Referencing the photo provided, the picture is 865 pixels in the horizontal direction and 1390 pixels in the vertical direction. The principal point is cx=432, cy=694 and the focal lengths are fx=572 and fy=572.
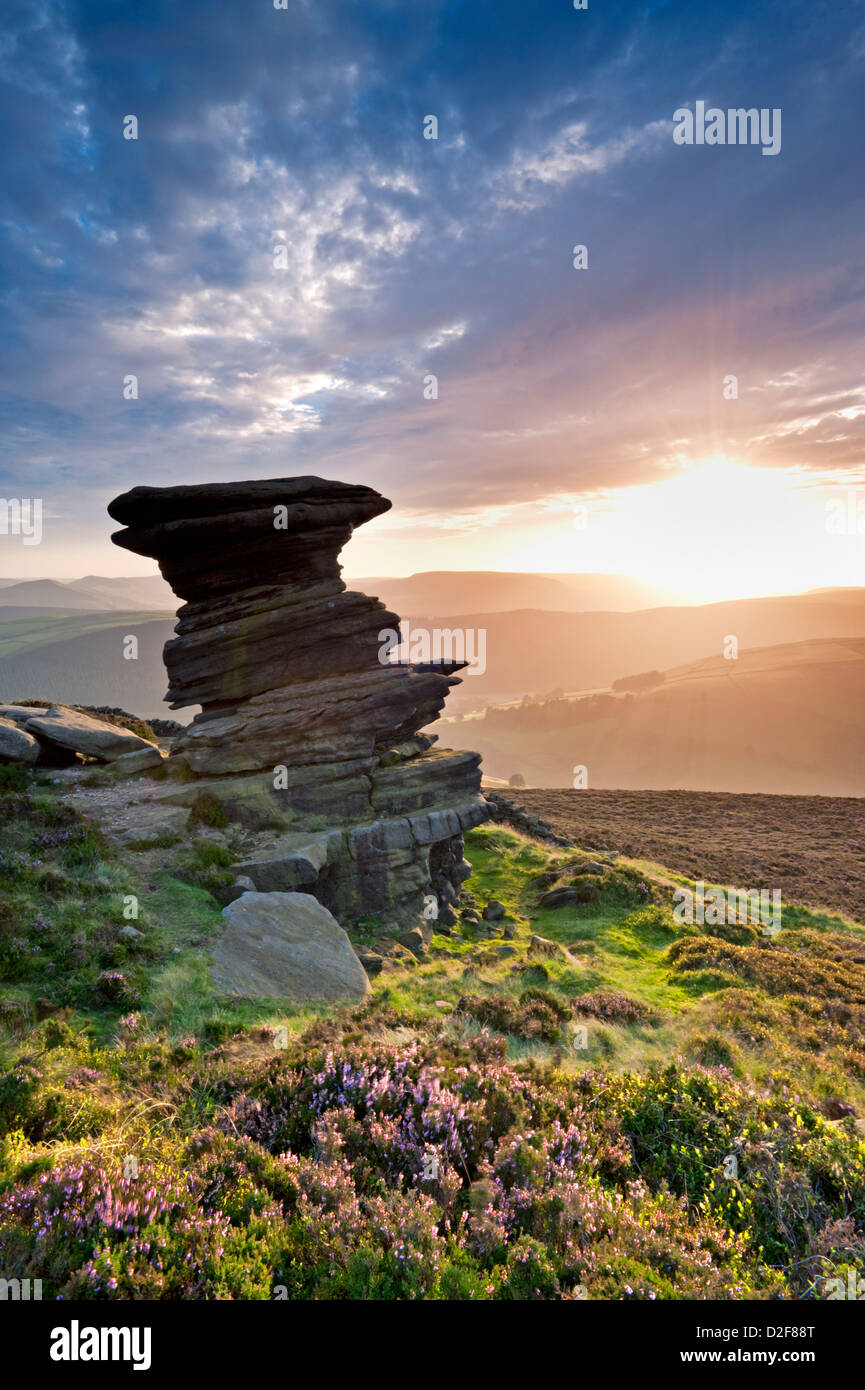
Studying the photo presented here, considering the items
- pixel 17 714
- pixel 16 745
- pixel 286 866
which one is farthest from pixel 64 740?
pixel 286 866

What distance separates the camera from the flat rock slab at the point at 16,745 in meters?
20.5

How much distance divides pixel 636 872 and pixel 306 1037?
69.6 ft

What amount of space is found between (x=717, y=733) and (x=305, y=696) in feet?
353

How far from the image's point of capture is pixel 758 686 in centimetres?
12306

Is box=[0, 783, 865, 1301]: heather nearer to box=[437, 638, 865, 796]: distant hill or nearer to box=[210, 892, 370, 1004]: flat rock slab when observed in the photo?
box=[210, 892, 370, 1004]: flat rock slab

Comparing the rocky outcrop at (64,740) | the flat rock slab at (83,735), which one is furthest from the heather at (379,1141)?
the flat rock slab at (83,735)

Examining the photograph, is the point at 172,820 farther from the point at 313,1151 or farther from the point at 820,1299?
the point at 820,1299

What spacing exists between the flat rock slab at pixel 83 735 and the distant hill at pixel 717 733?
2961 inches

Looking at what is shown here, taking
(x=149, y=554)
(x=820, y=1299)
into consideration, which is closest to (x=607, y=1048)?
(x=820, y=1299)

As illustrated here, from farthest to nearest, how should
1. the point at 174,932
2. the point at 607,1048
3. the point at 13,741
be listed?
the point at 13,741
the point at 174,932
the point at 607,1048

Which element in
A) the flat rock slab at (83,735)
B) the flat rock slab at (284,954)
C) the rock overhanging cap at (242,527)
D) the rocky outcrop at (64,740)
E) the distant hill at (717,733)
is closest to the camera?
the flat rock slab at (284,954)

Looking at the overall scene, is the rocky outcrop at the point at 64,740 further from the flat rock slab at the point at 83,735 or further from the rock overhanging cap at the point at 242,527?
the rock overhanging cap at the point at 242,527

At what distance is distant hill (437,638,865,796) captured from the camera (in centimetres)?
9875

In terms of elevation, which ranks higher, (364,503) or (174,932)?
(364,503)
